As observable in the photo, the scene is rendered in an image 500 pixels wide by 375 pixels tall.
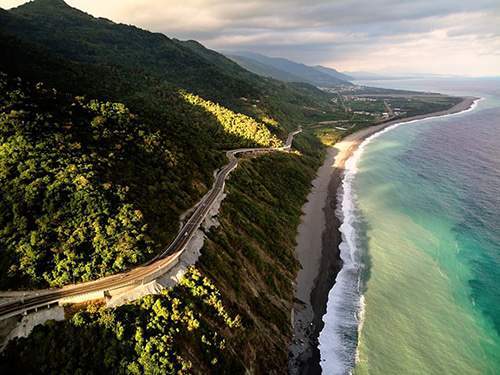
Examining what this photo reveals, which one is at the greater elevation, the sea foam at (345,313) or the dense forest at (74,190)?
the dense forest at (74,190)

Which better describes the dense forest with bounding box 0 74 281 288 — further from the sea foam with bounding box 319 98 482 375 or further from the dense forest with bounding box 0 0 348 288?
the sea foam with bounding box 319 98 482 375

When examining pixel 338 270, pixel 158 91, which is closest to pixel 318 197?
pixel 338 270

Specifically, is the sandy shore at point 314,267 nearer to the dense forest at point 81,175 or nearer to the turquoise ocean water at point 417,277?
the turquoise ocean water at point 417,277

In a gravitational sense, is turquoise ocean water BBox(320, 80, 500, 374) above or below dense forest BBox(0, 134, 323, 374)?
below

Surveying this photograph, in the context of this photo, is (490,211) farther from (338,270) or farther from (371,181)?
(338,270)

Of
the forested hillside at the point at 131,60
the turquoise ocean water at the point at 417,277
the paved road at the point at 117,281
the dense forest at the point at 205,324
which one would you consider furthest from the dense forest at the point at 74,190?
the forested hillside at the point at 131,60

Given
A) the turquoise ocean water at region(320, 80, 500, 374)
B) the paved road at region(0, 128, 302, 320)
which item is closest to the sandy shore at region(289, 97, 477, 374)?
the turquoise ocean water at region(320, 80, 500, 374)
